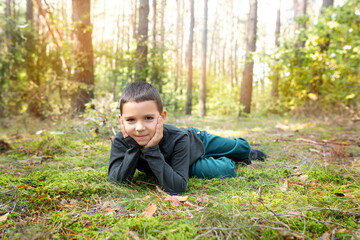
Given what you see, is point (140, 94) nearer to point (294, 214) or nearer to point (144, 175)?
point (144, 175)

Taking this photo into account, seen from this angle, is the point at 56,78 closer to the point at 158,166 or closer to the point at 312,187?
the point at 158,166

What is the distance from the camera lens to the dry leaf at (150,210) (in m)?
1.71

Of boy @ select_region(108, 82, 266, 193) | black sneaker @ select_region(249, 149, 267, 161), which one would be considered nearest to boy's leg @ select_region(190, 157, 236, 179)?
boy @ select_region(108, 82, 266, 193)

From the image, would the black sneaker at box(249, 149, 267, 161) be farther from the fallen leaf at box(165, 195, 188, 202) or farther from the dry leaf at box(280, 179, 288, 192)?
the fallen leaf at box(165, 195, 188, 202)

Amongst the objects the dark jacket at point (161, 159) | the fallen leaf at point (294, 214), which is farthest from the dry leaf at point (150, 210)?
the fallen leaf at point (294, 214)

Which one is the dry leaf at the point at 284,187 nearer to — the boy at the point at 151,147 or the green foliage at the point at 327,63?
the boy at the point at 151,147

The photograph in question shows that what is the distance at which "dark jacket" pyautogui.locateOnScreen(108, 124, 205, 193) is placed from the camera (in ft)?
7.11

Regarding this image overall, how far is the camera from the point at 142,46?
27.1 ft

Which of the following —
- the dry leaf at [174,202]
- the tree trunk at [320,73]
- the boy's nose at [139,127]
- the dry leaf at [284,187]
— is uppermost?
the tree trunk at [320,73]

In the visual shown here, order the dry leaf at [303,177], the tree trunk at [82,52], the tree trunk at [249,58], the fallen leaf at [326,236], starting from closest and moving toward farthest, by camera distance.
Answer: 1. the fallen leaf at [326,236]
2. the dry leaf at [303,177]
3. the tree trunk at [82,52]
4. the tree trunk at [249,58]

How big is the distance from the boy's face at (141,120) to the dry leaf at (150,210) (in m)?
0.58

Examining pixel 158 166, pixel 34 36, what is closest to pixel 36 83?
pixel 34 36

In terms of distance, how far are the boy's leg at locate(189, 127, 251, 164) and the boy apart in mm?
441

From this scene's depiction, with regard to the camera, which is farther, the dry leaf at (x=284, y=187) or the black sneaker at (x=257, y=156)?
the black sneaker at (x=257, y=156)
